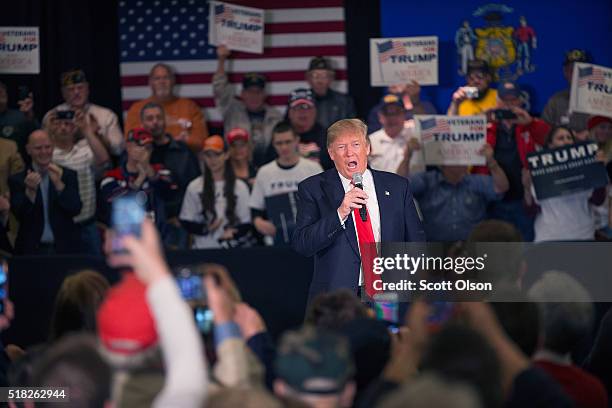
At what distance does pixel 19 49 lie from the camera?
8016mm

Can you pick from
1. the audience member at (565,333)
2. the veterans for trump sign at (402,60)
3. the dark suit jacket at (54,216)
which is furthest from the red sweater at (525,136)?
the audience member at (565,333)

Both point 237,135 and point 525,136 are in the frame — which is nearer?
point 237,135

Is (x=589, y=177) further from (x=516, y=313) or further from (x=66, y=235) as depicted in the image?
(x=516, y=313)

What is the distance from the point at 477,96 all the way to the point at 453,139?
0.67 meters

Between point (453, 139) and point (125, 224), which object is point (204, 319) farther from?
point (453, 139)

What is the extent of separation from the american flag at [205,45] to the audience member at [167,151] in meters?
1.33

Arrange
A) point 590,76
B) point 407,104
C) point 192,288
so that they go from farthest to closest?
point 407,104, point 590,76, point 192,288

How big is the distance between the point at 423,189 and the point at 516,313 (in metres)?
4.30

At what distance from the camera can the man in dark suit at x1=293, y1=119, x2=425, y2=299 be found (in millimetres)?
4781

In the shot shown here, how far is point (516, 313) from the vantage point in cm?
330

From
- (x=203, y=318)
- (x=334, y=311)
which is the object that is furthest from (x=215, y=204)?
(x=203, y=318)

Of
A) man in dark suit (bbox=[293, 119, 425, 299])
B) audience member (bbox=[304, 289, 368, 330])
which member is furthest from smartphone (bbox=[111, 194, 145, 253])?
man in dark suit (bbox=[293, 119, 425, 299])

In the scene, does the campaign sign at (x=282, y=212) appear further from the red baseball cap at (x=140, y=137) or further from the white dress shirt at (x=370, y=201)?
the white dress shirt at (x=370, y=201)

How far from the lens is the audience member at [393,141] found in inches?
308
